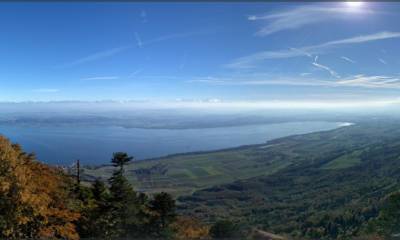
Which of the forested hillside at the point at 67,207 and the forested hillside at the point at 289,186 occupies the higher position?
the forested hillside at the point at 67,207

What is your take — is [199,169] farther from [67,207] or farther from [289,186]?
[67,207]

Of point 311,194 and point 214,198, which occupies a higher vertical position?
point 311,194

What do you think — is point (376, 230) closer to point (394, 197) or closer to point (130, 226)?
point (394, 197)

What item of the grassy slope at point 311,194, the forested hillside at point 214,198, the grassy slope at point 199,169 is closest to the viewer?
the forested hillside at point 214,198

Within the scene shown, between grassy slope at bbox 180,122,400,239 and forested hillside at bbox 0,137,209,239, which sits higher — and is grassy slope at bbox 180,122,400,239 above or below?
below

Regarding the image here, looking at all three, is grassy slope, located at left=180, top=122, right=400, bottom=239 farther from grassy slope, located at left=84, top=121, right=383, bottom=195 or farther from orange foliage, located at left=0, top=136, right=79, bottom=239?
orange foliage, located at left=0, top=136, right=79, bottom=239

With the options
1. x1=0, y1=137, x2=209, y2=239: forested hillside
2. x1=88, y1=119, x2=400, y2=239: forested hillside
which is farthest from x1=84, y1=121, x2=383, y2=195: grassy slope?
x1=0, y1=137, x2=209, y2=239: forested hillside

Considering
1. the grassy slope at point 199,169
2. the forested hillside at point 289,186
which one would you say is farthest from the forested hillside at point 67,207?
the grassy slope at point 199,169

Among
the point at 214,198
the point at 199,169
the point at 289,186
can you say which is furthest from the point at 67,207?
the point at 199,169

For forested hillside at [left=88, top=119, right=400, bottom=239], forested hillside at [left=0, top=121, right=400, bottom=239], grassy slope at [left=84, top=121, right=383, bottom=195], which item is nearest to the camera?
forested hillside at [left=0, top=121, right=400, bottom=239]

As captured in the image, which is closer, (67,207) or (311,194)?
(67,207)

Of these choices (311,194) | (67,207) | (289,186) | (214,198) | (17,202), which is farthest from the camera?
(289,186)

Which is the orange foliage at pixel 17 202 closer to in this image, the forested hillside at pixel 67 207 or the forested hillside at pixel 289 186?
the forested hillside at pixel 67 207
